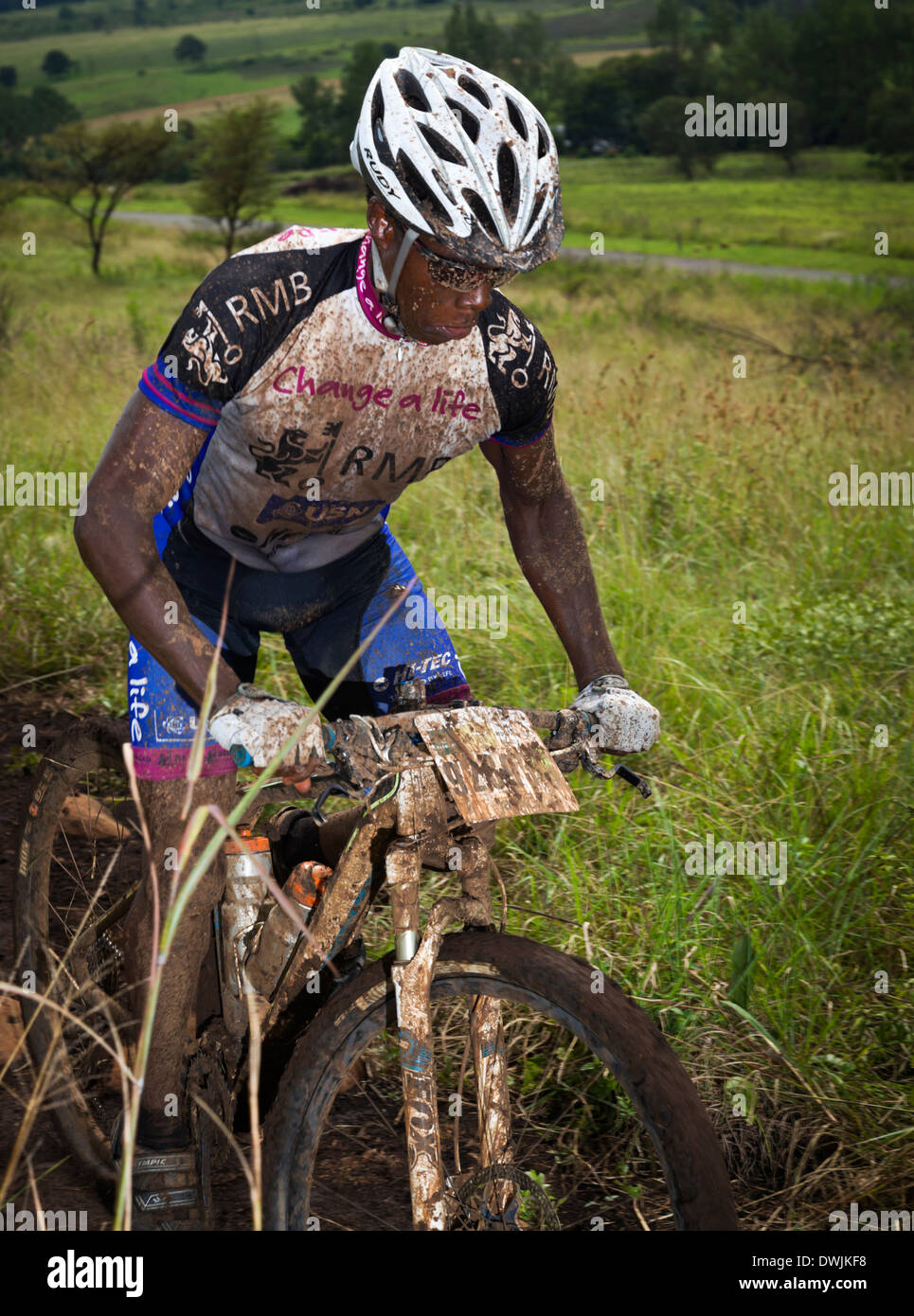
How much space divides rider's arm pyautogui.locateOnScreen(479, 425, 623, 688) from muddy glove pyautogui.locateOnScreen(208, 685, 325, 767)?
79cm

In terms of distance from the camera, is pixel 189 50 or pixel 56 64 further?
pixel 189 50

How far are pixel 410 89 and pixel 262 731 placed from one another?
3.81ft

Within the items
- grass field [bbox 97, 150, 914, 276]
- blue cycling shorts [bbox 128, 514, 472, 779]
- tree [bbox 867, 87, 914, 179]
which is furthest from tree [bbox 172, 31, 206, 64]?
blue cycling shorts [bbox 128, 514, 472, 779]

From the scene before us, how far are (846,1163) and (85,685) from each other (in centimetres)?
340

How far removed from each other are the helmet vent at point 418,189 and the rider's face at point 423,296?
7 centimetres

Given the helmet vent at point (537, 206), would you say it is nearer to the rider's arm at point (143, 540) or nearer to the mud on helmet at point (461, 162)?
the mud on helmet at point (461, 162)

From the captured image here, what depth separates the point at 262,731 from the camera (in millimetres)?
1890

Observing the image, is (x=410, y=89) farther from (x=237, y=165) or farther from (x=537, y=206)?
(x=237, y=165)

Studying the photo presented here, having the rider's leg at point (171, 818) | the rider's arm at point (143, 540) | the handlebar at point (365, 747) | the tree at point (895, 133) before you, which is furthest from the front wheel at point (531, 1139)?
the tree at point (895, 133)

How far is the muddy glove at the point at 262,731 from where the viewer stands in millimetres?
1882

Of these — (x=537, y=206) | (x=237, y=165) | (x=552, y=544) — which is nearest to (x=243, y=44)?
(x=237, y=165)

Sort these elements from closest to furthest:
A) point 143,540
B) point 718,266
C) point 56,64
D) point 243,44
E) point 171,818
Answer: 1. point 143,540
2. point 171,818
3. point 718,266
4. point 56,64
5. point 243,44

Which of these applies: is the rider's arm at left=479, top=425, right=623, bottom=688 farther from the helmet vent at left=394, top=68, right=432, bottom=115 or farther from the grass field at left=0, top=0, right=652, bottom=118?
the grass field at left=0, top=0, right=652, bottom=118

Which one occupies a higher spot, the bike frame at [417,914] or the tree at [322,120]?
the tree at [322,120]
